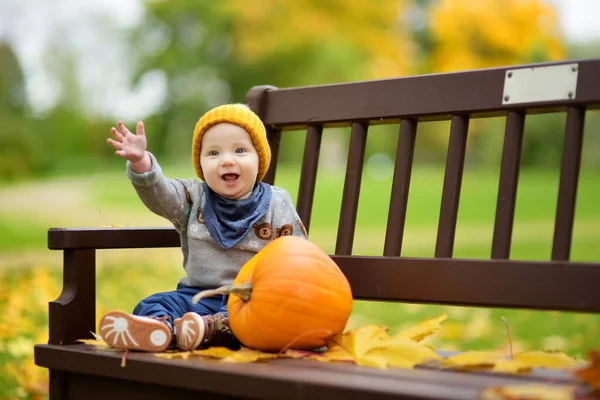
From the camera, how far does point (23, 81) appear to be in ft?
32.9

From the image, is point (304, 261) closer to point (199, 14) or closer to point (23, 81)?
point (23, 81)

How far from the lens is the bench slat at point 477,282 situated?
185 centimetres

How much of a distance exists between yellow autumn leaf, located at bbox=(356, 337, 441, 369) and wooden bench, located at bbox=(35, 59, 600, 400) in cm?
6

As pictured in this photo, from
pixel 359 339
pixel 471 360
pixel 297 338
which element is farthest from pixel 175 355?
pixel 471 360

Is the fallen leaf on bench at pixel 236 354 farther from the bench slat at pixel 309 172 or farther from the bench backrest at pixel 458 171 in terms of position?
the bench slat at pixel 309 172

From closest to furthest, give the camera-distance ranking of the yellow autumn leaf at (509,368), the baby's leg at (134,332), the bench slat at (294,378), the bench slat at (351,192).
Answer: the bench slat at (294,378), the yellow autumn leaf at (509,368), the baby's leg at (134,332), the bench slat at (351,192)

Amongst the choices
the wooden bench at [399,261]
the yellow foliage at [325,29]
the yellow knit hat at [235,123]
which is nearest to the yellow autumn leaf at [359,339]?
the wooden bench at [399,261]

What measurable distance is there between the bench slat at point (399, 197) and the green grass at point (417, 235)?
2366 mm

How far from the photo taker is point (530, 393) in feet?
4.21

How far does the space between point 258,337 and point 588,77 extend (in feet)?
3.49

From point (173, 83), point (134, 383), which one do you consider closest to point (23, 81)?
point (173, 83)

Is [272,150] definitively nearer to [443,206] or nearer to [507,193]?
[443,206]

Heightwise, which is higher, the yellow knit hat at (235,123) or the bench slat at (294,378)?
the yellow knit hat at (235,123)

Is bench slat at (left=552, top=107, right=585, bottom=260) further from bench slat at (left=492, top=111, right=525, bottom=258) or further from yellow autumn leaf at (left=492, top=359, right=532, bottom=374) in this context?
yellow autumn leaf at (left=492, top=359, right=532, bottom=374)
